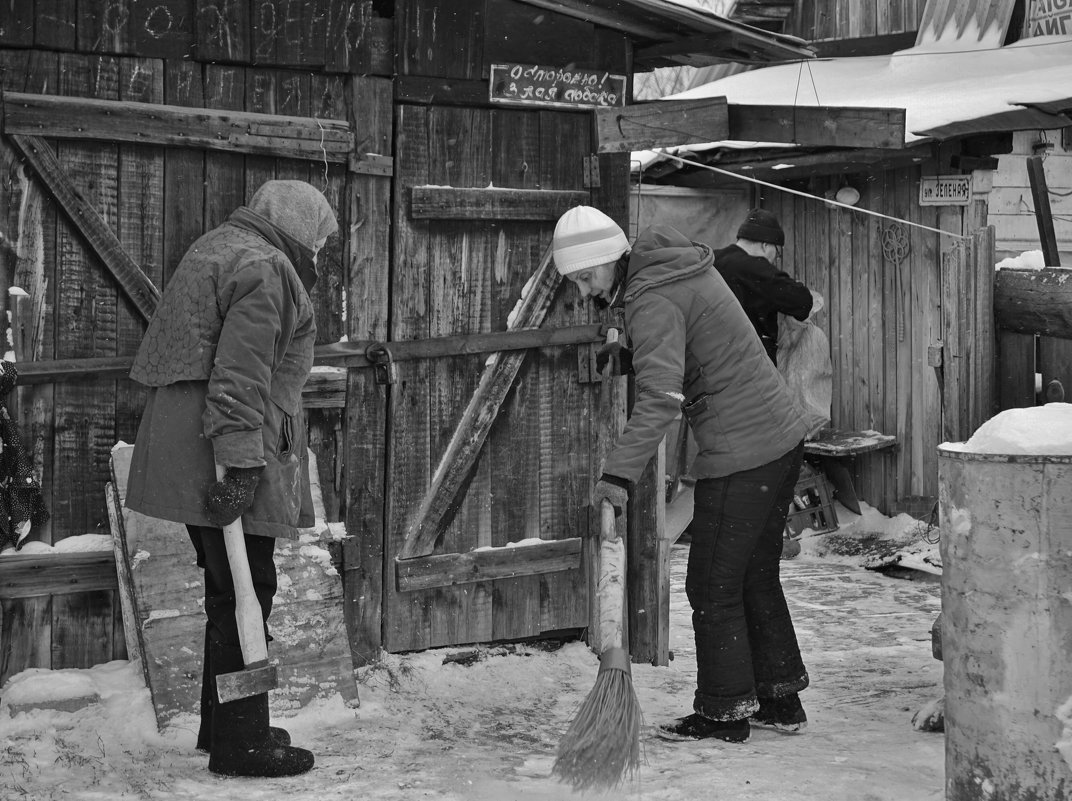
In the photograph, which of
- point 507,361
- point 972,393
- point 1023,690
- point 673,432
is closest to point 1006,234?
point 673,432

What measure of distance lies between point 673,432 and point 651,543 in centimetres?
445

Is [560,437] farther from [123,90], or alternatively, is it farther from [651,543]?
[123,90]

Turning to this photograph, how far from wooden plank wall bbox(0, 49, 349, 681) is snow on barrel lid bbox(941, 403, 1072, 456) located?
3.10m

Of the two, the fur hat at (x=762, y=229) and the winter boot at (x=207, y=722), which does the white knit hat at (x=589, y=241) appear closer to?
the winter boot at (x=207, y=722)

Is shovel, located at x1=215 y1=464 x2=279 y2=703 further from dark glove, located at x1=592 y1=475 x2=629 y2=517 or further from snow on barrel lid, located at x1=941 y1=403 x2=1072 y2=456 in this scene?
snow on barrel lid, located at x1=941 y1=403 x2=1072 y2=456

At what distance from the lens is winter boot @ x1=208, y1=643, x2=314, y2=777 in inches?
171

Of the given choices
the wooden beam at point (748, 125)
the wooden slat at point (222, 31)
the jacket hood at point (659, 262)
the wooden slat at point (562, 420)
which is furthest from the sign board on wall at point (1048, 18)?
the wooden slat at point (222, 31)

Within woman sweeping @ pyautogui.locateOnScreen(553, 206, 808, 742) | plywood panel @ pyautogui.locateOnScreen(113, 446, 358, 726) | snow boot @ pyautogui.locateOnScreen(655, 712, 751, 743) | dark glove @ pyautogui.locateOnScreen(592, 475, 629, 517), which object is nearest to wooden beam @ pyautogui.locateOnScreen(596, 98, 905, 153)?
woman sweeping @ pyautogui.locateOnScreen(553, 206, 808, 742)

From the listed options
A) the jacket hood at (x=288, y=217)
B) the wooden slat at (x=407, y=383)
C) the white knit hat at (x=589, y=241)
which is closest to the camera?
the jacket hood at (x=288, y=217)

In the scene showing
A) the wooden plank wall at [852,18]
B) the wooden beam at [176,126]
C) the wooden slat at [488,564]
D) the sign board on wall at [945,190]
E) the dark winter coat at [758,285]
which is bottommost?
the wooden slat at [488,564]

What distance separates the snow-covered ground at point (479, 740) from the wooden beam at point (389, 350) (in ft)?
3.84

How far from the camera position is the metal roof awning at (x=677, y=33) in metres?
5.78

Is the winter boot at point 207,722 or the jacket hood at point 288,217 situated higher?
the jacket hood at point 288,217

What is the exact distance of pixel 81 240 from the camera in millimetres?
5016
